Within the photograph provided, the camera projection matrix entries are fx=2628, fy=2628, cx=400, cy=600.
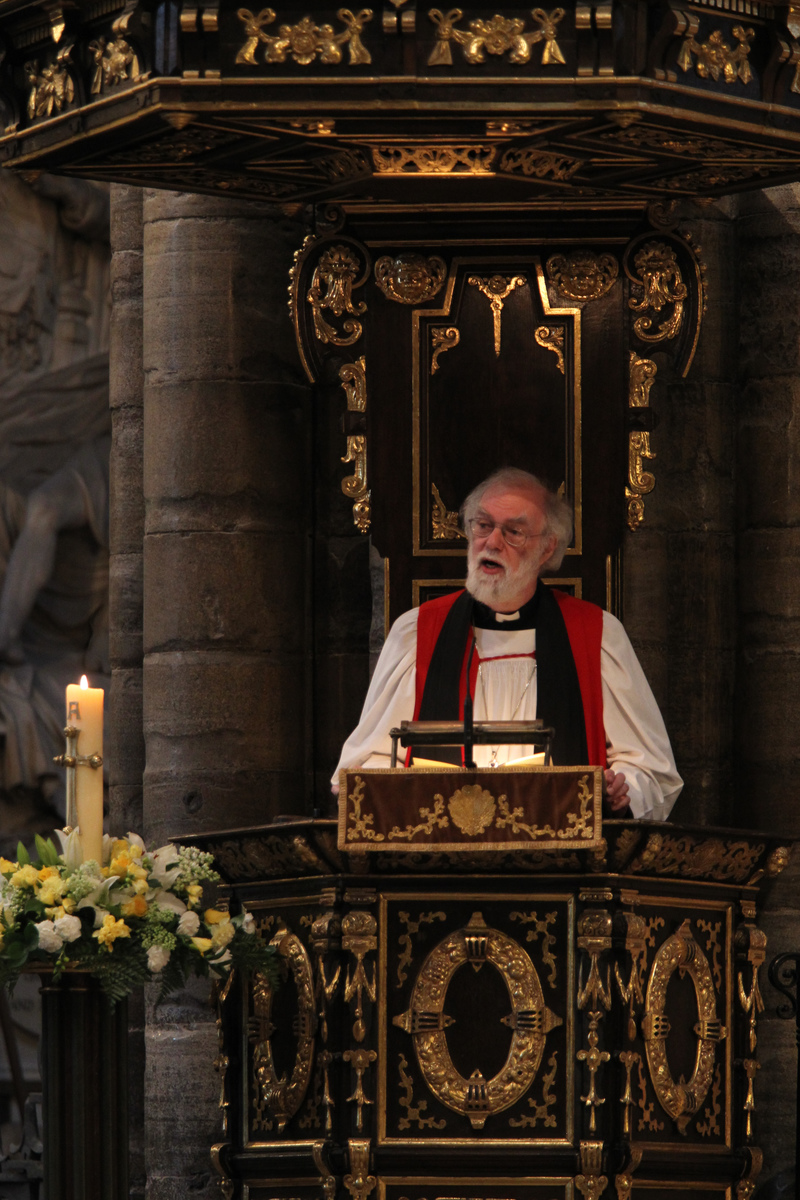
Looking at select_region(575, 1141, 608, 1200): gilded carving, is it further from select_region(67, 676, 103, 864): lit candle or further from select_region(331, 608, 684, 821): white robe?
select_region(67, 676, 103, 864): lit candle

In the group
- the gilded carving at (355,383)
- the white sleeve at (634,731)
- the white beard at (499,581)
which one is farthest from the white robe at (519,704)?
the gilded carving at (355,383)

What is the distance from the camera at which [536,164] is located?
8.32 metres

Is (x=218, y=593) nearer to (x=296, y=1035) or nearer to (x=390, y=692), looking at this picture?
(x=390, y=692)

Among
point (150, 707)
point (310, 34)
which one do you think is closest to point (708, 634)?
point (150, 707)

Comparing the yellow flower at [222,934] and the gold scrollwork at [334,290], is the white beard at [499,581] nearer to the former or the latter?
the gold scrollwork at [334,290]

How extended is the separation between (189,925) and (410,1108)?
2.75 ft

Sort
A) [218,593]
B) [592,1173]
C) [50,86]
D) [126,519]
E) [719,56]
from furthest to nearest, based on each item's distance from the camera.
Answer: [126,519] → [218,593] → [50,86] → [719,56] → [592,1173]

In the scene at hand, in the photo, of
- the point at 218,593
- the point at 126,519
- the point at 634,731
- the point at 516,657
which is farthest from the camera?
the point at 126,519

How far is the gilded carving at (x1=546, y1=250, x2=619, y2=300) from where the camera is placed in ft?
29.8

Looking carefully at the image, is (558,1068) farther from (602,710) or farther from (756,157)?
(756,157)

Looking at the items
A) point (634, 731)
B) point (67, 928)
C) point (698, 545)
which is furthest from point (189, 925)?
point (698, 545)

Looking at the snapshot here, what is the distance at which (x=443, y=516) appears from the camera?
9.12 metres

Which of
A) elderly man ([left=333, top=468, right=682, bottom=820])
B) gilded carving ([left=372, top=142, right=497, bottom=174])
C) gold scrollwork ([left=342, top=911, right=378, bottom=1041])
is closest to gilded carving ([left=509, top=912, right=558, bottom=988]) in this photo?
gold scrollwork ([left=342, top=911, right=378, bottom=1041])

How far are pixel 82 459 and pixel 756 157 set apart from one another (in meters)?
5.99
